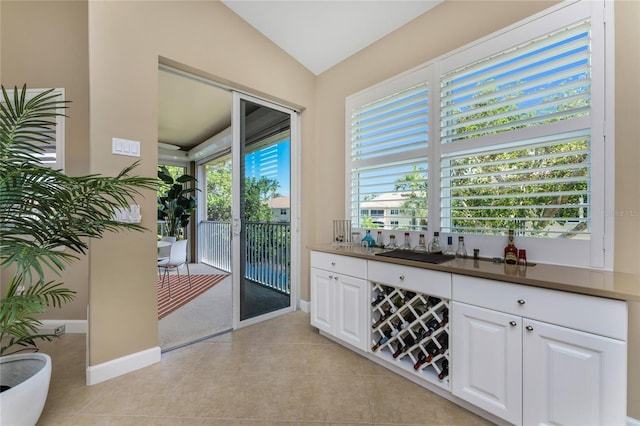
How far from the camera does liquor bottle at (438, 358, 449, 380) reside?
167cm

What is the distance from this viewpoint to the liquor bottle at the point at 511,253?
5.44 feet

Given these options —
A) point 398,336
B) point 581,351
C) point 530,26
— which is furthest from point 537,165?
point 398,336

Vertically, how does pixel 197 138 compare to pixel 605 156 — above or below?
above

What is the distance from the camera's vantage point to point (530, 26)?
5.58 feet

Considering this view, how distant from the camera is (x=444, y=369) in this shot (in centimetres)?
170

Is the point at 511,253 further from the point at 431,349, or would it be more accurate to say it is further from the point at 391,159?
the point at 391,159

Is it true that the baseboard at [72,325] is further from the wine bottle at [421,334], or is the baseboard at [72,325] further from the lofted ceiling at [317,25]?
the wine bottle at [421,334]

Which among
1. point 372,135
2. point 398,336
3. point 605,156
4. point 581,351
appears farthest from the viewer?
point 372,135

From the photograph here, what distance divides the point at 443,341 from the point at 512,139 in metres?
1.42

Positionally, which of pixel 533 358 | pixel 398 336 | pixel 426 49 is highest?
pixel 426 49

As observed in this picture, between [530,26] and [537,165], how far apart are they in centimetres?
89

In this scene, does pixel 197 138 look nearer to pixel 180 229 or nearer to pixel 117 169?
pixel 180 229

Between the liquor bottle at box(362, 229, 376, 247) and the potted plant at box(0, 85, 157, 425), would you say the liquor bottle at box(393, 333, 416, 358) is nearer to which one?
the liquor bottle at box(362, 229, 376, 247)

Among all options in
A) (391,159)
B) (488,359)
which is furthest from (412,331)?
(391,159)
